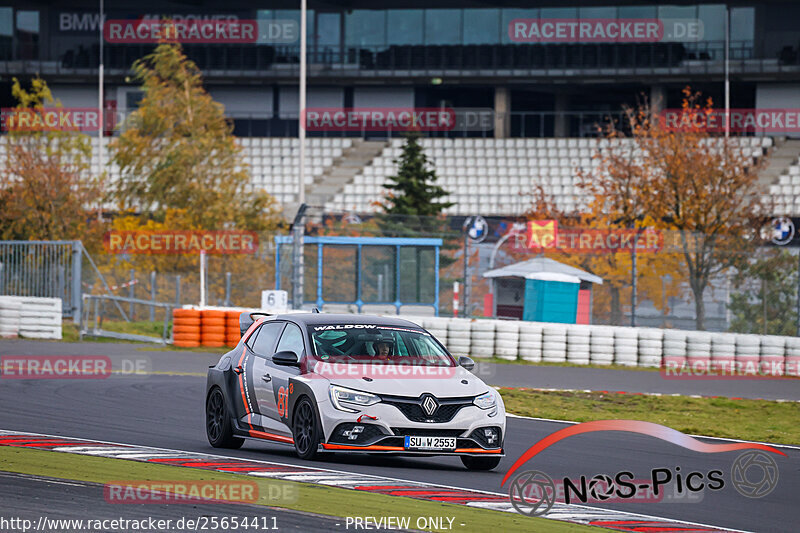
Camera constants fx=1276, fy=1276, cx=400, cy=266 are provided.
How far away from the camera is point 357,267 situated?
1230 inches

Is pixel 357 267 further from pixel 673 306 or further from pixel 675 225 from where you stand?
pixel 675 225

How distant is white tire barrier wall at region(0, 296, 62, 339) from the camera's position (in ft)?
97.5

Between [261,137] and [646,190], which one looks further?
[261,137]

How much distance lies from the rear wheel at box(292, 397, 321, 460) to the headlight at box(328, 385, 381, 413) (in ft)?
0.75

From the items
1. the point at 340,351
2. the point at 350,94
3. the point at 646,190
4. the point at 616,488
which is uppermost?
the point at 350,94

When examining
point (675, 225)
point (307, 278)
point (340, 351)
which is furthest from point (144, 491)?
point (675, 225)

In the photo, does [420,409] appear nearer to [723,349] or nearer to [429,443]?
[429,443]

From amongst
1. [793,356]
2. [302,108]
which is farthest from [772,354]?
[302,108]

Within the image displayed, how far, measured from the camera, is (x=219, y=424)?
12289 mm

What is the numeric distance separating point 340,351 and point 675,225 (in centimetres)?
2716

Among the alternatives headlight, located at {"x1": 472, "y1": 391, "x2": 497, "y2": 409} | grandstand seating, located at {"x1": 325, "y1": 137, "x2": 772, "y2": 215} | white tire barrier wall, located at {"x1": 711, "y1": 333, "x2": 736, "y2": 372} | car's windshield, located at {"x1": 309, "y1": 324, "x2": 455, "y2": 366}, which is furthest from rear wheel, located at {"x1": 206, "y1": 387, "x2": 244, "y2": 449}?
grandstand seating, located at {"x1": 325, "y1": 137, "x2": 772, "y2": 215}

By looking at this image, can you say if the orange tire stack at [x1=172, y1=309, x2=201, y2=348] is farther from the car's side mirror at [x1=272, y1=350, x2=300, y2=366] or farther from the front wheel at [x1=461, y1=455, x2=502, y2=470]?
the front wheel at [x1=461, y1=455, x2=502, y2=470]

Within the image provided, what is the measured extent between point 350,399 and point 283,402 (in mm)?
894

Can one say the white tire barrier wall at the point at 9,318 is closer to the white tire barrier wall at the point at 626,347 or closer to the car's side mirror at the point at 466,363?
the white tire barrier wall at the point at 626,347
